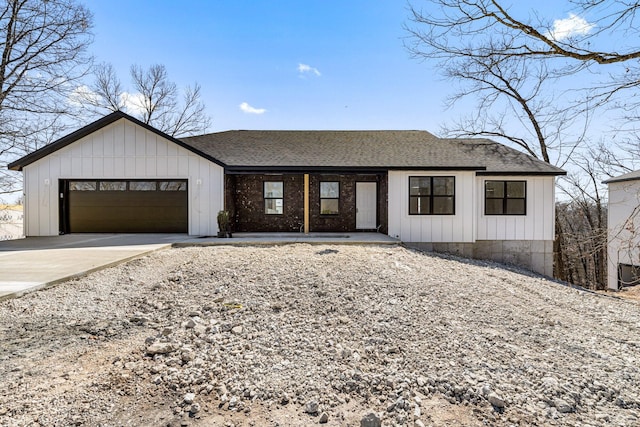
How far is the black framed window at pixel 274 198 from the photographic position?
12555mm

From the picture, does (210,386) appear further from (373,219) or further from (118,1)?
(118,1)

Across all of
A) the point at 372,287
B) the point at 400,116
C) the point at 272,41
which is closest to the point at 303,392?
the point at 372,287

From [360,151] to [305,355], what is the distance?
33.1 ft

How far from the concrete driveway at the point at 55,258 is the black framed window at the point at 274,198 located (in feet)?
12.6

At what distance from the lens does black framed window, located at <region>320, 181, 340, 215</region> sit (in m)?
12.6

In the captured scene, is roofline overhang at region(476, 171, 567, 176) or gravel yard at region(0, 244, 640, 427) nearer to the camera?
gravel yard at region(0, 244, 640, 427)

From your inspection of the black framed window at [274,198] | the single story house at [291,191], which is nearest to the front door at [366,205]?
the single story house at [291,191]

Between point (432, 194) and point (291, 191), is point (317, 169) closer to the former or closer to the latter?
point (291, 191)

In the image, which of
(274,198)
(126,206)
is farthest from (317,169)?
(126,206)

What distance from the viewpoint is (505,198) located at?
12.0 meters

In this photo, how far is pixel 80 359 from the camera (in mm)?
3244

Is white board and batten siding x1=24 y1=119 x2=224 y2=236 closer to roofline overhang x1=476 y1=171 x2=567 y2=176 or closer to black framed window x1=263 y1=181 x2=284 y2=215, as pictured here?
black framed window x1=263 y1=181 x2=284 y2=215

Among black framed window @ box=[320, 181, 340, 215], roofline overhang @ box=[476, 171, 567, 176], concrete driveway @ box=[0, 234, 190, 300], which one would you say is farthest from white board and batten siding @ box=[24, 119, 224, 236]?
roofline overhang @ box=[476, 171, 567, 176]

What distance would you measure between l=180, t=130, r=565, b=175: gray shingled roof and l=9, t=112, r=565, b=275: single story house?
0.23ft
